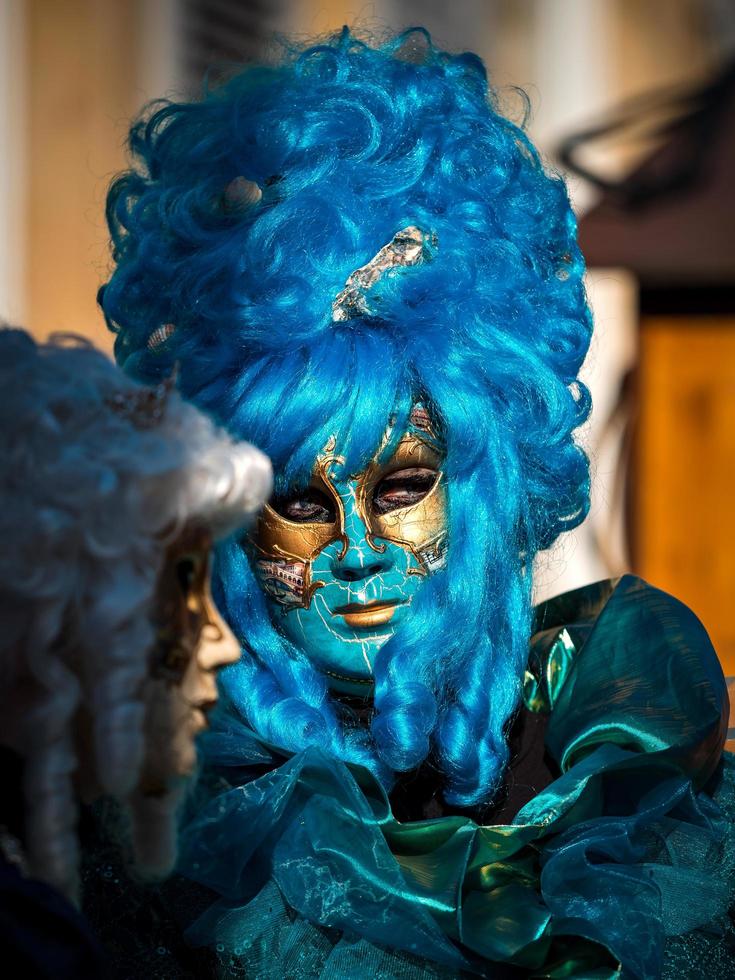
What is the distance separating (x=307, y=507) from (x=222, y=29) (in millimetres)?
3882

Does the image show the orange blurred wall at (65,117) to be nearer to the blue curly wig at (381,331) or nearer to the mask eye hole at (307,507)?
the blue curly wig at (381,331)

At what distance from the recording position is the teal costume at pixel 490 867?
152cm

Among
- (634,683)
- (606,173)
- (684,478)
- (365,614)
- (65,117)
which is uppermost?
(65,117)

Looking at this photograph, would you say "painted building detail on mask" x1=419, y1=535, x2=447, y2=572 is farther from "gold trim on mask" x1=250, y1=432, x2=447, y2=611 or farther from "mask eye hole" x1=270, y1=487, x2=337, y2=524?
"mask eye hole" x1=270, y1=487, x2=337, y2=524

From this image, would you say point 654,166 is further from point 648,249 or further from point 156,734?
point 156,734

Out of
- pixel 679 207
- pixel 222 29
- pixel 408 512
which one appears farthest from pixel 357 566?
pixel 222 29

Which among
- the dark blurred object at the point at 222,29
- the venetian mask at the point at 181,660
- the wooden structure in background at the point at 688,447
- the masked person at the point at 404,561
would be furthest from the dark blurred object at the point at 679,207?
the venetian mask at the point at 181,660

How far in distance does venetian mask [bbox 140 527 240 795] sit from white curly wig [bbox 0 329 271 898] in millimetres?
39

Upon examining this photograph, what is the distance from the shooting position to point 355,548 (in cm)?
167

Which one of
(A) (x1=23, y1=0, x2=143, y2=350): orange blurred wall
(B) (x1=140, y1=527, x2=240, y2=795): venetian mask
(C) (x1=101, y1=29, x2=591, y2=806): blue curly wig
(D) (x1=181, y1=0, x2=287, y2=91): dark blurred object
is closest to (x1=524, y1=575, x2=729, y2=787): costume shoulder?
(C) (x1=101, y1=29, x2=591, y2=806): blue curly wig

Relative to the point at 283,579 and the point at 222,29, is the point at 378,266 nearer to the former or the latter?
the point at 283,579

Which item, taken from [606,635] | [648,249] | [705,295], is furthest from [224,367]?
[705,295]

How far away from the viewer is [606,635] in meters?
1.86

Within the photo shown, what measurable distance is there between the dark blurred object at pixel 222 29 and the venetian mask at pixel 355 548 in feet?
12.1
